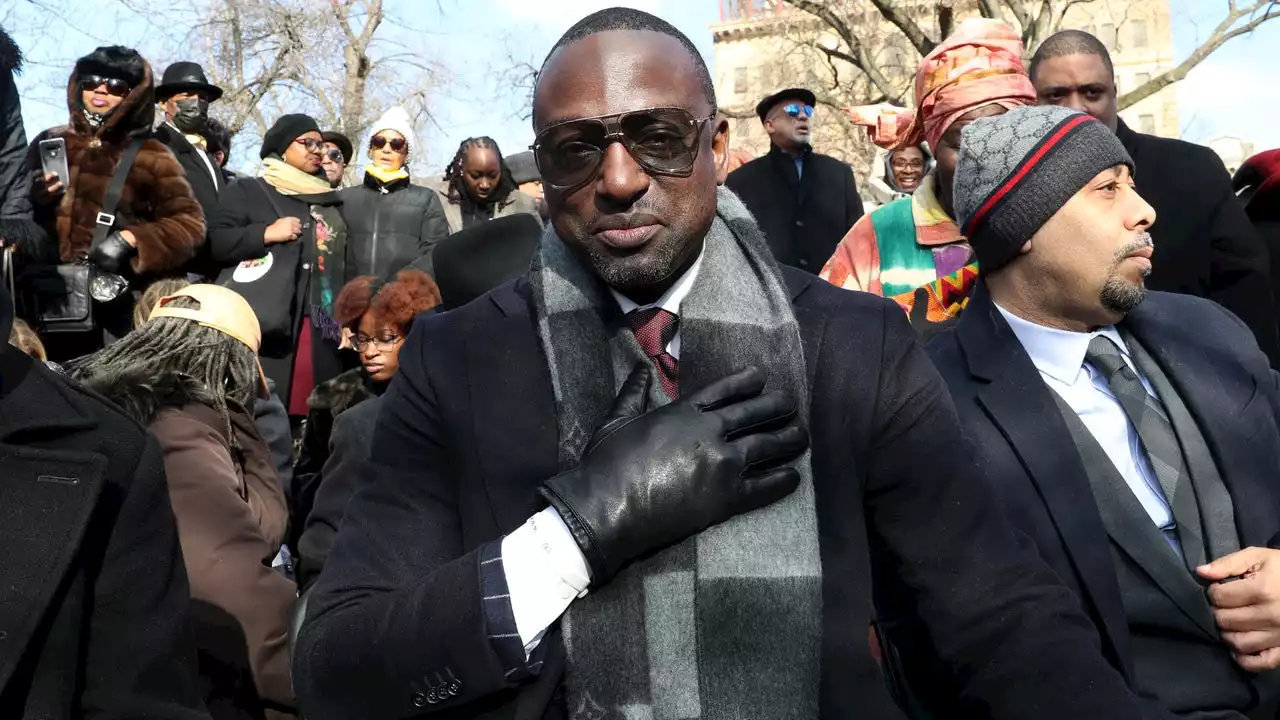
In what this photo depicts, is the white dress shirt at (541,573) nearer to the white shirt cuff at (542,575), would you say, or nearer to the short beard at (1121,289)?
the white shirt cuff at (542,575)

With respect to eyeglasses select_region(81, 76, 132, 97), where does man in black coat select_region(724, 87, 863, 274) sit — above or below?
below

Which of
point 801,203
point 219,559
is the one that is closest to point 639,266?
point 219,559

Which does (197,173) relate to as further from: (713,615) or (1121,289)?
(713,615)

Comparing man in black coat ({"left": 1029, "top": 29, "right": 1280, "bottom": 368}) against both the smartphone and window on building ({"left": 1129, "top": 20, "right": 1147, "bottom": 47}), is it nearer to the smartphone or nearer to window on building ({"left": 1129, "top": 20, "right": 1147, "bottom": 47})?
the smartphone

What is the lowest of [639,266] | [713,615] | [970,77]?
[713,615]

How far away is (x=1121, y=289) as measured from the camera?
120 inches

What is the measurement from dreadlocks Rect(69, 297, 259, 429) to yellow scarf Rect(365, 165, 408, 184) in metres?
4.42

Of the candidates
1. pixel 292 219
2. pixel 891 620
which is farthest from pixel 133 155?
pixel 891 620

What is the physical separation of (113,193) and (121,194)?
0.13 ft

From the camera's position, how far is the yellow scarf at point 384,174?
339 inches

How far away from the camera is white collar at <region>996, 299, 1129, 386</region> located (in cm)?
306

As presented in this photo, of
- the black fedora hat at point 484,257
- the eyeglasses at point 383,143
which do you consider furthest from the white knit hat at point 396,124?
the black fedora hat at point 484,257

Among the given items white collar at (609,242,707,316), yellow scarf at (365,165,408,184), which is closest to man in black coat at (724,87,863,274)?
yellow scarf at (365,165,408,184)

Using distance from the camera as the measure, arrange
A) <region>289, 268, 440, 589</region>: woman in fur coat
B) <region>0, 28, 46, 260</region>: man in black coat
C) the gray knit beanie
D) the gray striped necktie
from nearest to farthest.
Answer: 1. the gray striped necktie
2. the gray knit beanie
3. <region>0, 28, 46, 260</region>: man in black coat
4. <region>289, 268, 440, 589</region>: woman in fur coat
